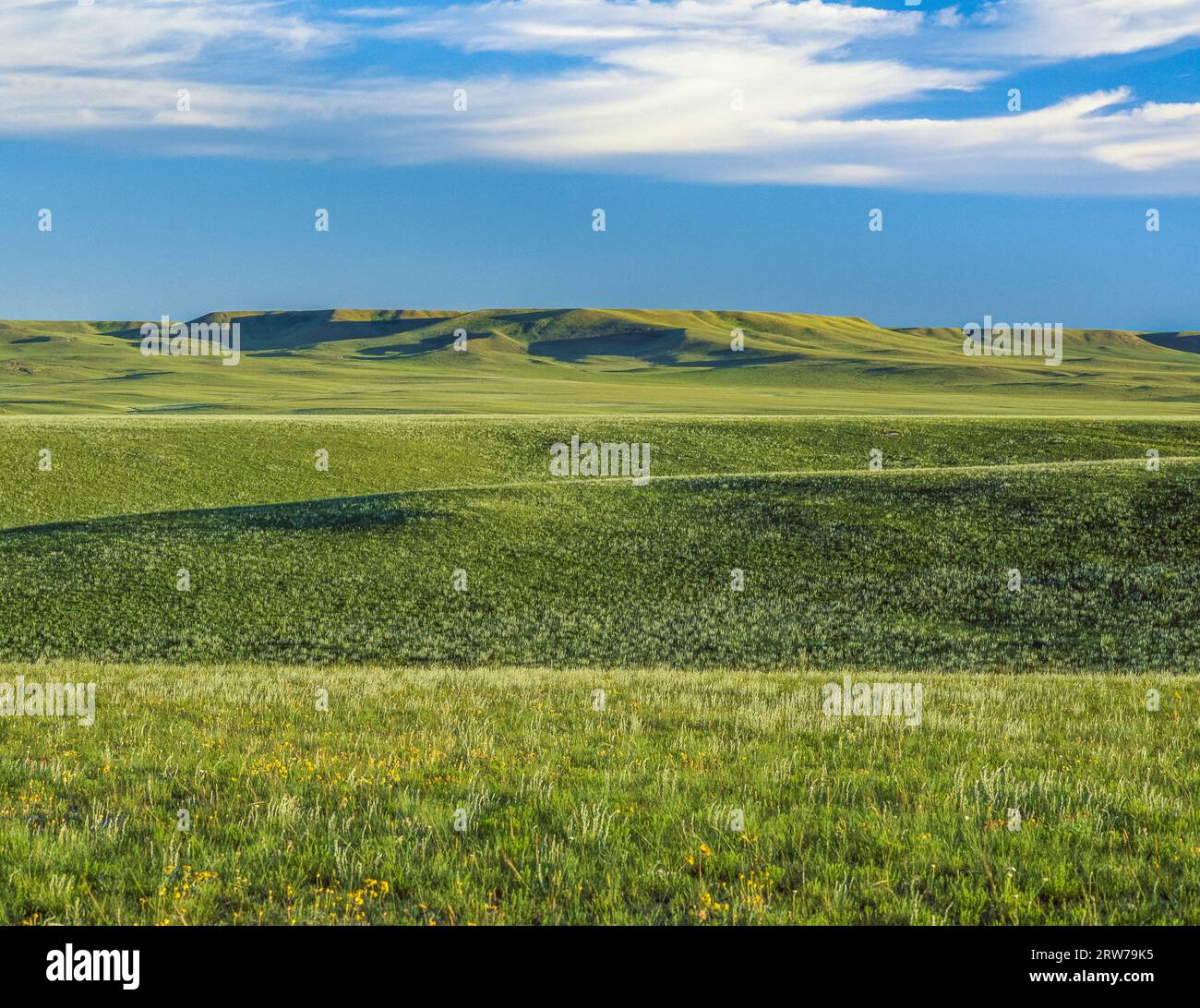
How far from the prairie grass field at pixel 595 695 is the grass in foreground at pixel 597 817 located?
1.6 inches

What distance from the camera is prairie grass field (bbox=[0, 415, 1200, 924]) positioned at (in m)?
6.82

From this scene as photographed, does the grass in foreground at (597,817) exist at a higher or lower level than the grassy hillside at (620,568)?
higher

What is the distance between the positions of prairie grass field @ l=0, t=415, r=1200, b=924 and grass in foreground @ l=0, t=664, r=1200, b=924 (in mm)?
41

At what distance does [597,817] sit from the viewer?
311 inches

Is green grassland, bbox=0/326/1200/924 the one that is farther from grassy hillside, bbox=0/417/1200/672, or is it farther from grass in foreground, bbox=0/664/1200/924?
grassy hillside, bbox=0/417/1200/672

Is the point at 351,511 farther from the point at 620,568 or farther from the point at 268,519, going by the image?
the point at 620,568

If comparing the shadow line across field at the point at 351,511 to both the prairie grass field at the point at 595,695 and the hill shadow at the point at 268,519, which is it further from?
the prairie grass field at the point at 595,695

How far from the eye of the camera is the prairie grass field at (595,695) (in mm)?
6820

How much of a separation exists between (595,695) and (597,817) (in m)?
7.55

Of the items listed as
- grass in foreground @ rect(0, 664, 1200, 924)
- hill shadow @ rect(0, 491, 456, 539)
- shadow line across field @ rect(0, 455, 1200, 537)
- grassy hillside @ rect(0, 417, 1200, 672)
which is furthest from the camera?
shadow line across field @ rect(0, 455, 1200, 537)

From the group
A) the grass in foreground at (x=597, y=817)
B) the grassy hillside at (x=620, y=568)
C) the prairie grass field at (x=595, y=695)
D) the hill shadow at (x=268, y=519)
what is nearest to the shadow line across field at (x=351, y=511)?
the hill shadow at (x=268, y=519)

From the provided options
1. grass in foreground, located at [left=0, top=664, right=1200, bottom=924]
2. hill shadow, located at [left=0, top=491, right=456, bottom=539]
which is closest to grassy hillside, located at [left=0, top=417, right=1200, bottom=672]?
hill shadow, located at [left=0, top=491, right=456, bottom=539]

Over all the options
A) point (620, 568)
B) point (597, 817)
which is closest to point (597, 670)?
point (597, 817)
